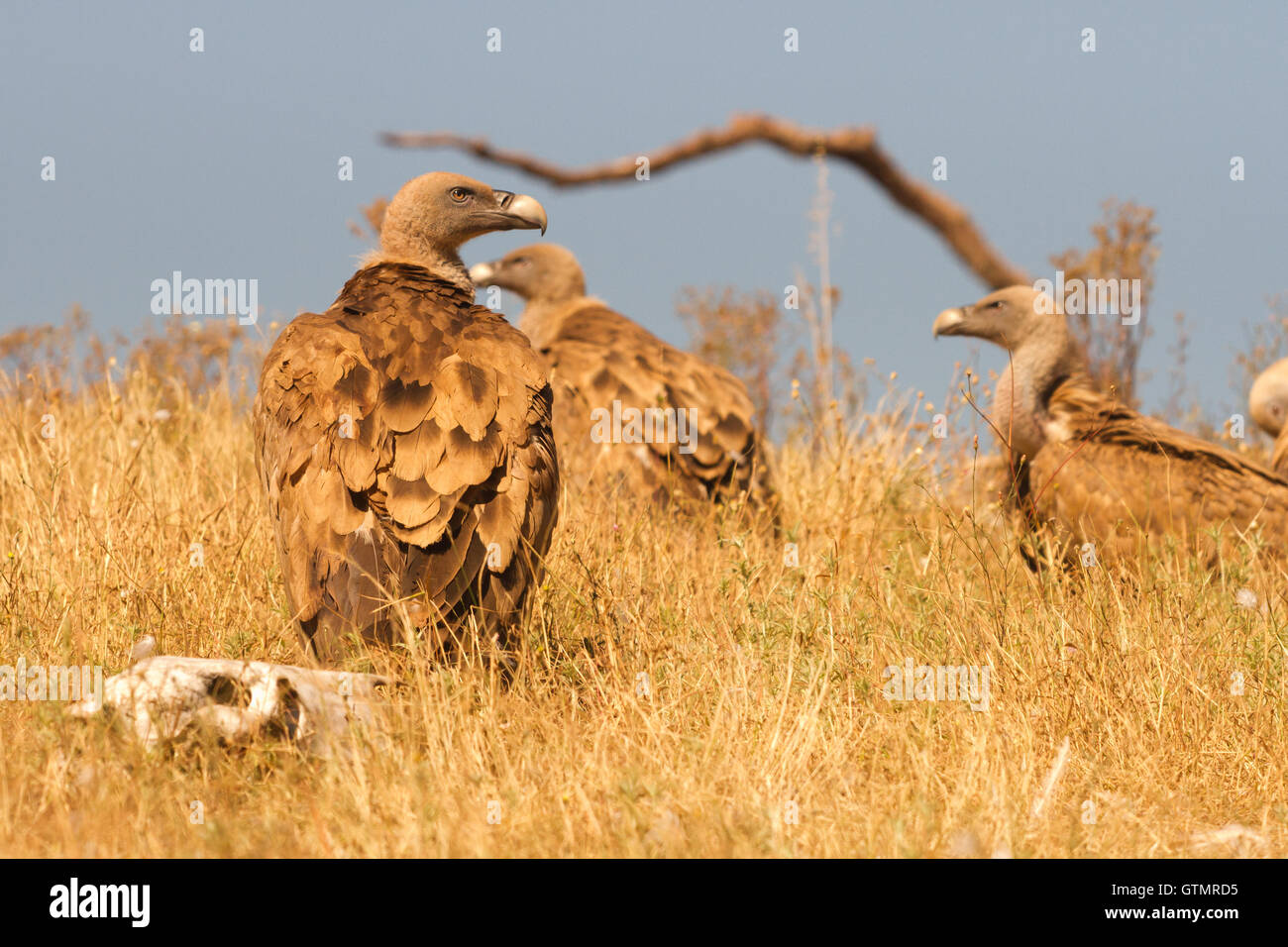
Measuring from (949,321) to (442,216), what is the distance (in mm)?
3292

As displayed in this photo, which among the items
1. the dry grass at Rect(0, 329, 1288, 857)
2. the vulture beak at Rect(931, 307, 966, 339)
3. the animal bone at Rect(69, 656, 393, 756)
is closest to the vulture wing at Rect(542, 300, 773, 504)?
the dry grass at Rect(0, 329, 1288, 857)

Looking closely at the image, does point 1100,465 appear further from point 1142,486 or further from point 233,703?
point 233,703

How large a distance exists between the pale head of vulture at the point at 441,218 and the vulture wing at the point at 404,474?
1.31m

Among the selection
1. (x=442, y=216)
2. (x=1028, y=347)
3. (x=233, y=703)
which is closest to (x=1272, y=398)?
(x=1028, y=347)

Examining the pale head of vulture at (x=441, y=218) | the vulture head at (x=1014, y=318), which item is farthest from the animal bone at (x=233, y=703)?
the vulture head at (x=1014, y=318)

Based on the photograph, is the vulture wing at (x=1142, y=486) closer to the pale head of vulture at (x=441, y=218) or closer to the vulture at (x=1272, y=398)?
the vulture at (x=1272, y=398)

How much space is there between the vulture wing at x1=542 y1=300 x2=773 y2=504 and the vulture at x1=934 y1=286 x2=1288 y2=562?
146 cm

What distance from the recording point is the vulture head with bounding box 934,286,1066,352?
25.4ft

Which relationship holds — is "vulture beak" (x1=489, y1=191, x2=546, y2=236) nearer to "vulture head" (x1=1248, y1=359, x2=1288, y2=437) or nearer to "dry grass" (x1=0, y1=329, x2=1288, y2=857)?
"dry grass" (x1=0, y1=329, x2=1288, y2=857)

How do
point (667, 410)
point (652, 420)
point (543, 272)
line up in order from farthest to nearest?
point (543, 272), point (652, 420), point (667, 410)

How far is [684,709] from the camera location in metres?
4.39

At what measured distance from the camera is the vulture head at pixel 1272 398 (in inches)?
370

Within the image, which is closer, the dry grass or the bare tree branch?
the dry grass
